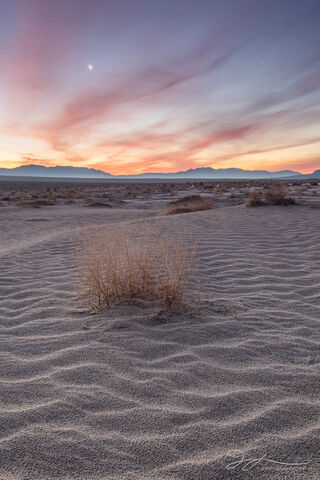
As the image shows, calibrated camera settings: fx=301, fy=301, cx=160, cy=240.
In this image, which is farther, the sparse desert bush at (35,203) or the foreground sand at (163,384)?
the sparse desert bush at (35,203)

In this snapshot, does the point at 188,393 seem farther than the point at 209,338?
No

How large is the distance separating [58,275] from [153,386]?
3014 millimetres

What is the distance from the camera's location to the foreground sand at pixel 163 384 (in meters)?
1.54

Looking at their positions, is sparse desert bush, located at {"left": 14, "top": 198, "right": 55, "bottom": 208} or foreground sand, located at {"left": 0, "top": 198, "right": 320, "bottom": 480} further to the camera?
sparse desert bush, located at {"left": 14, "top": 198, "right": 55, "bottom": 208}

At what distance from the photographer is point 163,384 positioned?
2129mm

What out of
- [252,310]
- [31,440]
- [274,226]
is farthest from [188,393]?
[274,226]

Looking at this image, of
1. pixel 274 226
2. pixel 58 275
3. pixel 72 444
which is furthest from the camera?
Answer: pixel 274 226

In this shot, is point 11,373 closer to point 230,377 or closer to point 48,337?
point 48,337

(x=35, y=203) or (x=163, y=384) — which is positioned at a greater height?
(x=35, y=203)

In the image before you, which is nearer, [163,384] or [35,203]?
[163,384]

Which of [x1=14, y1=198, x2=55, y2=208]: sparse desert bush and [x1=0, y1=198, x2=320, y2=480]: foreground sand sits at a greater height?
[x1=14, y1=198, x2=55, y2=208]: sparse desert bush

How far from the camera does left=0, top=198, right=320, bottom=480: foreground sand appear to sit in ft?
5.05

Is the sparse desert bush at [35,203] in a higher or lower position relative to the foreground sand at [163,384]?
higher

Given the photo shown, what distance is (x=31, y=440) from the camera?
1645mm
